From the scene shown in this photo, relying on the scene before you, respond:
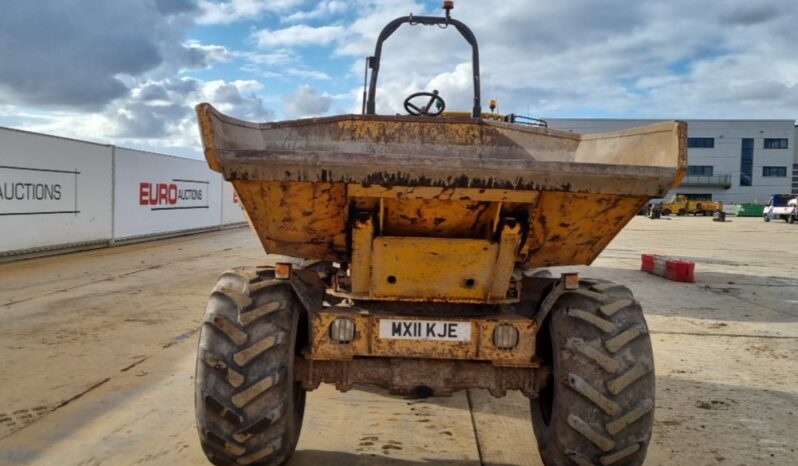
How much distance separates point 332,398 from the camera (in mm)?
4742

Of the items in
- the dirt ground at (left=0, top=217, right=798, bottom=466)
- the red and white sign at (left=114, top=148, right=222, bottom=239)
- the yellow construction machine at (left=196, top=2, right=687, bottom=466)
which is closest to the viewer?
the yellow construction machine at (left=196, top=2, right=687, bottom=466)

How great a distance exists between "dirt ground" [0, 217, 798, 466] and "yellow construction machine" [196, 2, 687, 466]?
0.59 metres

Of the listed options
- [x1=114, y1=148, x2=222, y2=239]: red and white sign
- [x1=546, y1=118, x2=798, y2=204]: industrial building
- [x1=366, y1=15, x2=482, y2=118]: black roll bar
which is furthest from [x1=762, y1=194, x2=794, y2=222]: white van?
[x1=366, y1=15, x2=482, y2=118]: black roll bar

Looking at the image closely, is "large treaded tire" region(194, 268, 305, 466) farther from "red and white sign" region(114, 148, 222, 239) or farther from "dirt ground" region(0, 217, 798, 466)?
"red and white sign" region(114, 148, 222, 239)

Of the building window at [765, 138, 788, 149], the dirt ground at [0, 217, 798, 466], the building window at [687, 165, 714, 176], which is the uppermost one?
the building window at [765, 138, 788, 149]

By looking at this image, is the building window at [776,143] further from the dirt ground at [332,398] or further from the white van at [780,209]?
the dirt ground at [332,398]

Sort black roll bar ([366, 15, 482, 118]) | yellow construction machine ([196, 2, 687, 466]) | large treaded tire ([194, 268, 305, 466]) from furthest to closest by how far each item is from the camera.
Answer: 1. black roll bar ([366, 15, 482, 118])
2. large treaded tire ([194, 268, 305, 466])
3. yellow construction machine ([196, 2, 687, 466])

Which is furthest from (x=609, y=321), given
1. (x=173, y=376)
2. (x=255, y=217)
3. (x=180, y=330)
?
(x=180, y=330)

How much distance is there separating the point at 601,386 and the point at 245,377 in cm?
173

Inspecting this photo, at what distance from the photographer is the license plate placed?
326cm

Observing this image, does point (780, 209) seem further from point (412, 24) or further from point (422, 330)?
point (422, 330)

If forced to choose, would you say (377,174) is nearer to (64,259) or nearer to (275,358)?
(275,358)

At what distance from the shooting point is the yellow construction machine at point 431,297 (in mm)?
2918

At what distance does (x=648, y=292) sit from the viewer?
10.1 metres
